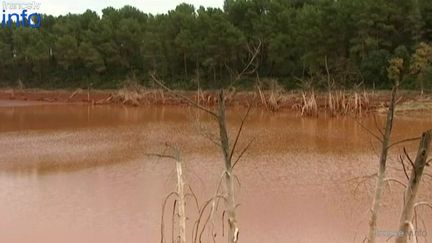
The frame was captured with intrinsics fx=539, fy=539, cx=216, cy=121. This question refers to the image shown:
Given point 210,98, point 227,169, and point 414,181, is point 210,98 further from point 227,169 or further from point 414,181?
point 414,181

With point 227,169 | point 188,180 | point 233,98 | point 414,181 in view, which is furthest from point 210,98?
point 414,181

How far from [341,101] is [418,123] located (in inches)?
147

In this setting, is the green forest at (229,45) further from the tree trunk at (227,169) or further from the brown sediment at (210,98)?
the tree trunk at (227,169)

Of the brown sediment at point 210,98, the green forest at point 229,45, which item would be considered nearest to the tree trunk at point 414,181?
the brown sediment at point 210,98

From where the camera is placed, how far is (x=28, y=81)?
41.0 meters

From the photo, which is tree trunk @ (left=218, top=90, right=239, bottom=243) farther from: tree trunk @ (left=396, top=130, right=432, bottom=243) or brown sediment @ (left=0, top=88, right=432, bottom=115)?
brown sediment @ (left=0, top=88, right=432, bottom=115)

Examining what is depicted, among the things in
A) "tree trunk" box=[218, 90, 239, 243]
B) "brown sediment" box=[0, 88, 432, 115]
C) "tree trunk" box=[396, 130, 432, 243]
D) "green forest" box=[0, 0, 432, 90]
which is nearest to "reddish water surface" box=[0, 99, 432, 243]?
"tree trunk" box=[218, 90, 239, 243]

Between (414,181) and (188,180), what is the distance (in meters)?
6.45

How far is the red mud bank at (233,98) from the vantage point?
21.1 meters

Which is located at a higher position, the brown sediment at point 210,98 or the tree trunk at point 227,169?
the tree trunk at point 227,169

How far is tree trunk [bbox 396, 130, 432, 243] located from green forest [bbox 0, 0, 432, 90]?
17.3 m

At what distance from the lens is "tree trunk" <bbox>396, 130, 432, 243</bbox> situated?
328cm

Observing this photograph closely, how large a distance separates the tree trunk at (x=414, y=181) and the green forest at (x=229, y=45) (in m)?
17.3

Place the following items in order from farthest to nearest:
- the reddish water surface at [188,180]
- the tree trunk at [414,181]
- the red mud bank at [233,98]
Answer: the red mud bank at [233,98]
the reddish water surface at [188,180]
the tree trunk at [414,181]
